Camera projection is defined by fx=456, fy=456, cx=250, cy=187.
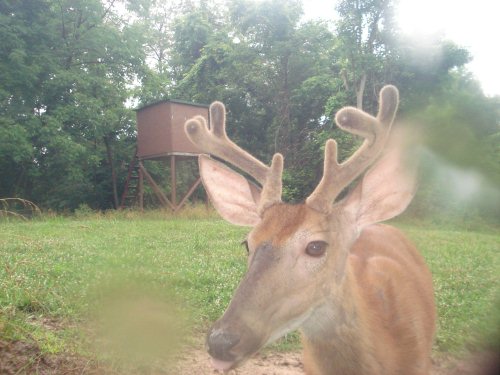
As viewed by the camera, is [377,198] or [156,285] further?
[156,285]

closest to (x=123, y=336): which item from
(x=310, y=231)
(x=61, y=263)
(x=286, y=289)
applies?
(x=286, y=289)

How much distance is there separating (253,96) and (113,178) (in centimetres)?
767

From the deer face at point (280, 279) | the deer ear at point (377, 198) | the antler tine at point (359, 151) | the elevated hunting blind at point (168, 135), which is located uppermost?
the elevated hunting blind at point (168, 135)

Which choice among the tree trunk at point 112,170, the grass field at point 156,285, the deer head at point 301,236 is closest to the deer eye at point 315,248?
A: the deer head at point 301,236

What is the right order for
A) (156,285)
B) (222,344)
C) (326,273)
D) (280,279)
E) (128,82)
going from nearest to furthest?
1. (222,344)
2. (280,279)
3. (326,273)
4. (156,285)
5. (128,82)

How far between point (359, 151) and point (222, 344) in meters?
1.25

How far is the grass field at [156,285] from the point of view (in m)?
2.18

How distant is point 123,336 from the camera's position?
2.08 meters

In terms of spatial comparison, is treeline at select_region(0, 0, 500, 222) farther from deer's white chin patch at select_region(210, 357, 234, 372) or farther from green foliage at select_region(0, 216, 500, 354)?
deer's white chin patch at select_region(210, 357, 234, 372)

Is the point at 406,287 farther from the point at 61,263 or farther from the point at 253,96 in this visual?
the point at 253,96

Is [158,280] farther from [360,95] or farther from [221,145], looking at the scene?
[360,95]

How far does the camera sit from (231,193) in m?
2.67

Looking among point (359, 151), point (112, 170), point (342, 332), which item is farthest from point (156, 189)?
point (342, 332)

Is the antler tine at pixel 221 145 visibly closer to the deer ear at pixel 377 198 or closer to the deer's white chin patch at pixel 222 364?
the deer ear at pixel 377 198
